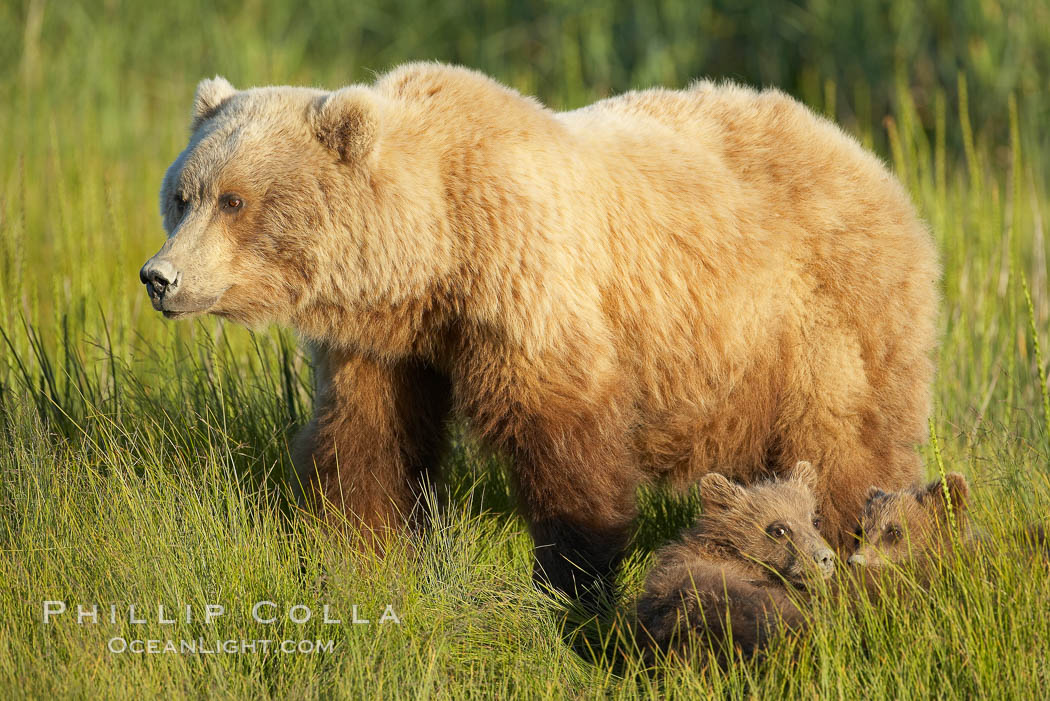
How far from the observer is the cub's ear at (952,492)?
13.4 ft

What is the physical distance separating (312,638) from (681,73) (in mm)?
9780

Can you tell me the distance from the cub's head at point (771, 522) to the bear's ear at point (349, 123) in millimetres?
1764

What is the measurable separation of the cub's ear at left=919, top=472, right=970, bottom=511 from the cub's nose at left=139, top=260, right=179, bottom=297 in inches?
108

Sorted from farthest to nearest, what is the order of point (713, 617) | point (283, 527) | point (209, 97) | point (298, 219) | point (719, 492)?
point (283, 527) → point (209, 97) → point (719, 492) → point (298, 219) → point (713, 617)

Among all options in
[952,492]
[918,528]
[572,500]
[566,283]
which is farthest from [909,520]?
→ [566,283]

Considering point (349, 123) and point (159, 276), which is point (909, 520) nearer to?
point (349, 123)

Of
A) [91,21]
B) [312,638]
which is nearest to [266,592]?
[312,638]

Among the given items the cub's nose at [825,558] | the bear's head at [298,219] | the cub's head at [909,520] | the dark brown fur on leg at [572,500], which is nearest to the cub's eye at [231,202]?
the bear's head at [298,219]

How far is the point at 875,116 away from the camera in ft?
40.1

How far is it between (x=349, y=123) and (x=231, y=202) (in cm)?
51

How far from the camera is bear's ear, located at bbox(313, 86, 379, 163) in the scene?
13.1 feet

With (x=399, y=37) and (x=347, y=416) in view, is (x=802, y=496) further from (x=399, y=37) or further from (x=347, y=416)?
(x=399, y=37)

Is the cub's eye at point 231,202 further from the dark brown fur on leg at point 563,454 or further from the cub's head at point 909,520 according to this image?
the cub's head at point 909,520

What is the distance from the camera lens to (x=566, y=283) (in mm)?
4137
